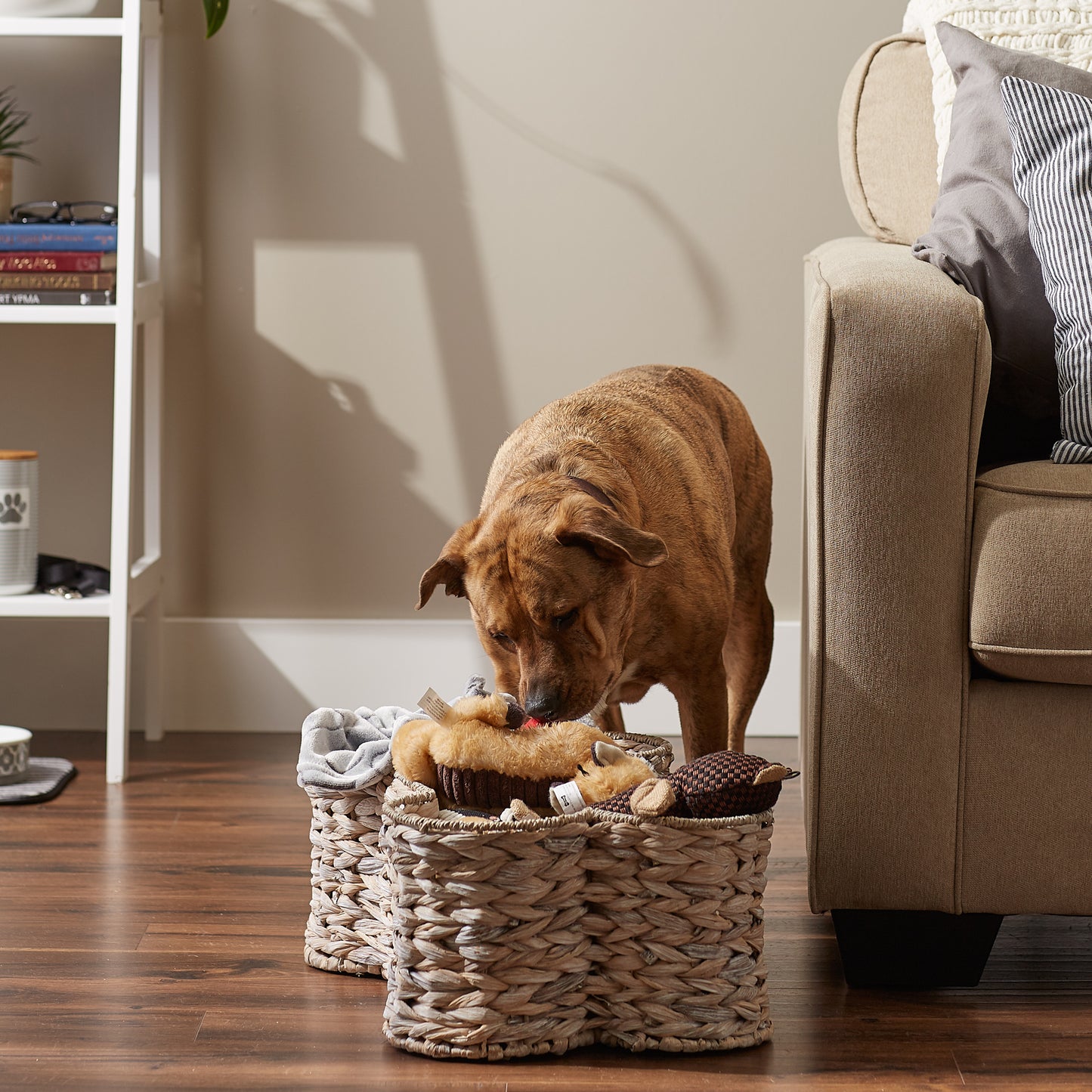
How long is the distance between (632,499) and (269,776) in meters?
0.98

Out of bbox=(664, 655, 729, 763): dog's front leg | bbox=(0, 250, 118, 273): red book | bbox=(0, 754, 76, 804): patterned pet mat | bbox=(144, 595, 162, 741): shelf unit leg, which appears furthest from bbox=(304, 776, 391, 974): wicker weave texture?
bbox=(0, 250, 118, 273): red book

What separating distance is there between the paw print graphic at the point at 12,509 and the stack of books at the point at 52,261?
33 cm

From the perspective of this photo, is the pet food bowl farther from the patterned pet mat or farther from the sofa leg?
the sofa leg

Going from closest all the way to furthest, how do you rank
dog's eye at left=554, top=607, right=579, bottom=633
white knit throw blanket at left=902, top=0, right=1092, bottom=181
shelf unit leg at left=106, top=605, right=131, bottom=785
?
1. dog's eye at left=554, top=607, right=579, bottom=633
2. white knit throw blanket at left=902, top=0, right=1092, bottom=181
3. shelf unit leg at left=106, top=605, right=131, bottom=785

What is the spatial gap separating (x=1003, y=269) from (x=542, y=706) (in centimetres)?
75

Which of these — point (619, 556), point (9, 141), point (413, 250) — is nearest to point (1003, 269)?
point (619, 556)

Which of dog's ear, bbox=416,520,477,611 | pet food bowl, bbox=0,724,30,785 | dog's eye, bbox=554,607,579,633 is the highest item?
dog's ear, bbox=416,520,477,611

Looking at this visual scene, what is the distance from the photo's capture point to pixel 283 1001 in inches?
54.7

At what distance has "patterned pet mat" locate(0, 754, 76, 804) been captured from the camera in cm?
211

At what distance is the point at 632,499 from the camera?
1.65m

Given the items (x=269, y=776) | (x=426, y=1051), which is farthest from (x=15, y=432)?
(x=426, y=1051)

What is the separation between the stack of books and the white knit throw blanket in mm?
1376

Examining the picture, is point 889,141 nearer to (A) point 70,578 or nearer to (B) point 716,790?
(B) point 716,790

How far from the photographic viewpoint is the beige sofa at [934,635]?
1.31m
